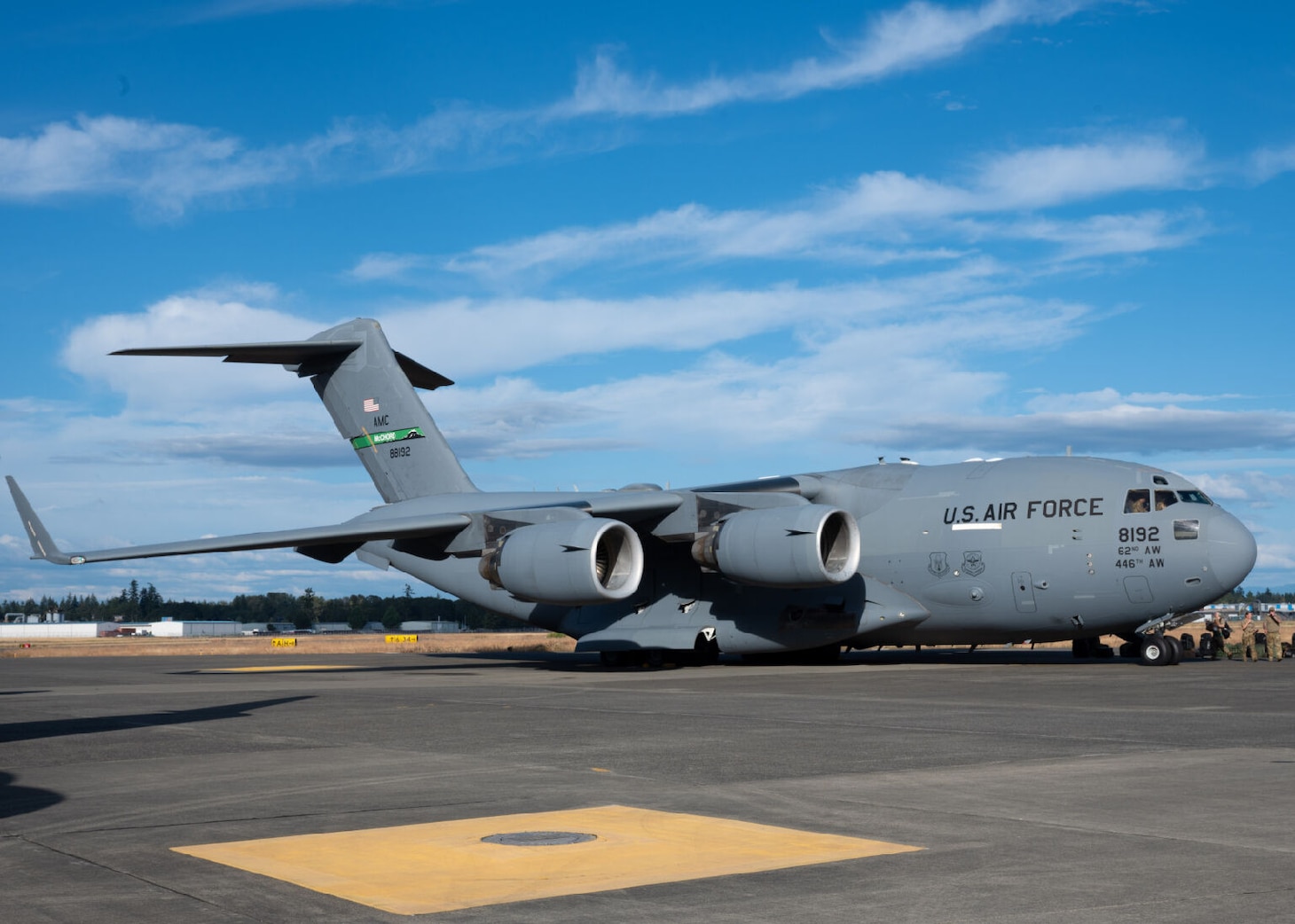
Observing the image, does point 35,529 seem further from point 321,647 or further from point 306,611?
point 306,611

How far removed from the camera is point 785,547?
2161cm

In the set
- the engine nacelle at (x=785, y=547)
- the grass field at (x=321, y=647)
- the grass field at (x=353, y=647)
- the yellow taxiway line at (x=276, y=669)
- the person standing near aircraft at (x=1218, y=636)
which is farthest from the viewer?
the grass field at (x=321, y=647)

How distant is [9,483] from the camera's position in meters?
24.2

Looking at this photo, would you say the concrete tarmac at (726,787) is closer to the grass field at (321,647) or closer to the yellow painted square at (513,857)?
the yellow painted square at (513,857)

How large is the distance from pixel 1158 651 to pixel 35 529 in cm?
1994

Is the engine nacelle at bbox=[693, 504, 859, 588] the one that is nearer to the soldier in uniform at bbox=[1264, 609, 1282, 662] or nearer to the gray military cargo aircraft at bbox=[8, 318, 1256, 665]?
the gray military cargo aircraft at bbox=[8, 318, 1256, 665]

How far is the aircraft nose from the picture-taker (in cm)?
2072

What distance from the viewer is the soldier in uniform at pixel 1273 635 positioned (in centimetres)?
2531

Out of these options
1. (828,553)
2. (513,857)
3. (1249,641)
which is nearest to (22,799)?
(513,857)

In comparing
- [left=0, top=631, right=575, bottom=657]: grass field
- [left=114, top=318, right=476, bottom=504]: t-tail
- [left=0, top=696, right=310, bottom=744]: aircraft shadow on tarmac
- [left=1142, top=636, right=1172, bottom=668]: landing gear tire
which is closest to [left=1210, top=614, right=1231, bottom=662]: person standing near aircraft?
[left=1142, top=636, right=1172, bottom=668]: landing gear tire

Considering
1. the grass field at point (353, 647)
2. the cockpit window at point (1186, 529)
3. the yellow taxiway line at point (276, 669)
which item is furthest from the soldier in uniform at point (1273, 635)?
the yellow taxiway line at point (276, 669)

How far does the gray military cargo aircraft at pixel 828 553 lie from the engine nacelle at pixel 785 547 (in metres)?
0.03

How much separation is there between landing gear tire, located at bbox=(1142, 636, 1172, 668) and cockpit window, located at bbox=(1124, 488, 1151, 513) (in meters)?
2.12

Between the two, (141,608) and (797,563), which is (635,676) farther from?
(141,608)
